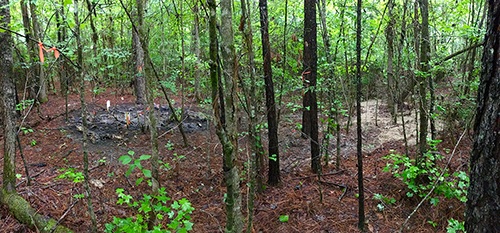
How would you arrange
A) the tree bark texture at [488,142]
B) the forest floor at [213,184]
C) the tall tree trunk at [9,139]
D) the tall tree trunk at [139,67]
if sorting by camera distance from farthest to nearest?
the tall tree trunk at [139,67], the forest floor at [213,184], the tall tree trunk at [9,139], the tree bark texture at [488,142]

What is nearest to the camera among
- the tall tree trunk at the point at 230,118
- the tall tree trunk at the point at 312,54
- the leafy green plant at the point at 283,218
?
the tall tree trunk at the point at 230,118

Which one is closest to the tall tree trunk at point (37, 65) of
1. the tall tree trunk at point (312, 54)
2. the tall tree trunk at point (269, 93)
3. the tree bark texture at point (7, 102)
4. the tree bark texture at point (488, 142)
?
the tree bark texture at point (7, 102)

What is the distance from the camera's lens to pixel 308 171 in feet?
20.1

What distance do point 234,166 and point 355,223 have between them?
259cm

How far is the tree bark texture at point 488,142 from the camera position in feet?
4.68

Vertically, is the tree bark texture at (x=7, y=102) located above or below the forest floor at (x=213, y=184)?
above

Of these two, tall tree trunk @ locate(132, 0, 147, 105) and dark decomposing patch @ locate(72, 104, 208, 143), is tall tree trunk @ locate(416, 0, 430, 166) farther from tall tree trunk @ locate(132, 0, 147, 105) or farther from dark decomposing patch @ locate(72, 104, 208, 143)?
tall tree trunk @ locate(132, 0, 147, 105)

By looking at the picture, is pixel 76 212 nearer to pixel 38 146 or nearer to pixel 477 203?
pixel 38 146

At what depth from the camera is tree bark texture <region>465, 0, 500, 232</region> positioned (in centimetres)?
143

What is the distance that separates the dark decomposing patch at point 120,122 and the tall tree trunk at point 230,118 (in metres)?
4.20

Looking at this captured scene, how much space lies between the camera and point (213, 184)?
5750 mm

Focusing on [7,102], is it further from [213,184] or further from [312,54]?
[312,54]

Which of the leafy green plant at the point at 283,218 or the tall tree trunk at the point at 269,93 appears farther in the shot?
the tall tree trunk at the point at 269,93

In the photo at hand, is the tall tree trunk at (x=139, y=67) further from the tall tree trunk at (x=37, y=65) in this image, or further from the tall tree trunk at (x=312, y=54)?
the tall tree trunk at (x=312, y=54)
